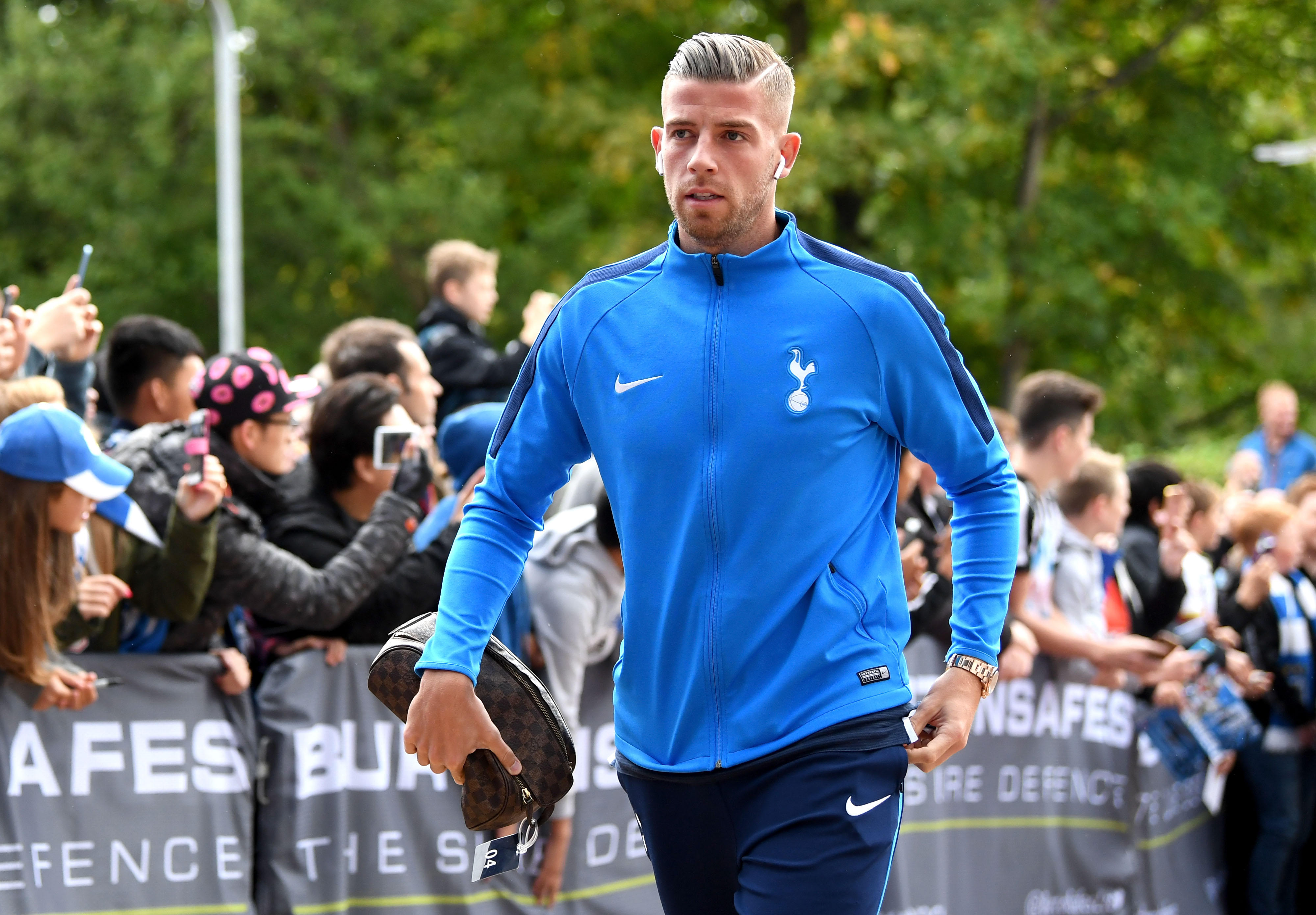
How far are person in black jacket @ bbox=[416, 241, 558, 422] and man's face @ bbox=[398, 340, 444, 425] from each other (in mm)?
931

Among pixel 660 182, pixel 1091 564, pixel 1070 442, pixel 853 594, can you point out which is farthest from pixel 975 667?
pixel 660 182

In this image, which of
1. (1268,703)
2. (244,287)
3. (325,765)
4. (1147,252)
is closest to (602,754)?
(325,765)

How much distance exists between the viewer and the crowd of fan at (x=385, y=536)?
4.84m

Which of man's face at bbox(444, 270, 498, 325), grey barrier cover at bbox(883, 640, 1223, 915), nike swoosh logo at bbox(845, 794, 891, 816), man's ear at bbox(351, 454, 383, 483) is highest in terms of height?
man's face at bbox(444, 270, 498, 325)

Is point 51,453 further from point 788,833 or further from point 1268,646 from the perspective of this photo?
point 1268,646

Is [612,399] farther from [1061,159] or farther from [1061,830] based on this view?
[1061,159]

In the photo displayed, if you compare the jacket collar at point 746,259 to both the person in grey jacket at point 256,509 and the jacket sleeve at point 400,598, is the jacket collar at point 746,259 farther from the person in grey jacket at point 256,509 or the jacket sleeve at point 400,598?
the jacket sleeve at point 400,598

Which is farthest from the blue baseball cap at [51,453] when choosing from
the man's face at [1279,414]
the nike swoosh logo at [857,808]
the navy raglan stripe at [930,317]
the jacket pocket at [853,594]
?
the man's face at [1279,414]

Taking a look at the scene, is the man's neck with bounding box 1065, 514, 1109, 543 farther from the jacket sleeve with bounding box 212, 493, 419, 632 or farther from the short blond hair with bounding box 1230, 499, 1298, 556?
the jacket sleeve with bounding box 212, 493, 419, 632

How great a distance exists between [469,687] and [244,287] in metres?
19.7

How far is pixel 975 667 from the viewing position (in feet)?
10.2

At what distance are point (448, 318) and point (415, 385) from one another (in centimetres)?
157

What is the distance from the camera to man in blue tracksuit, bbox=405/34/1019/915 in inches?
116

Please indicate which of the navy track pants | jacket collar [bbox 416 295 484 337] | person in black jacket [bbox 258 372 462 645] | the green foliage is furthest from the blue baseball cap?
the green foliage
